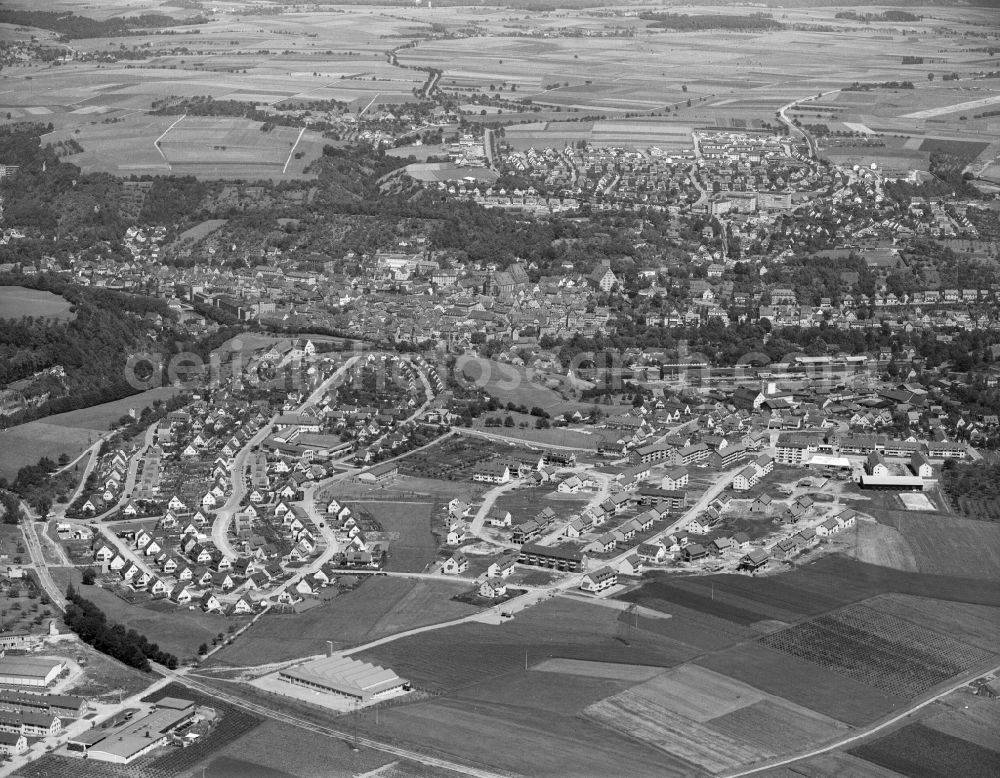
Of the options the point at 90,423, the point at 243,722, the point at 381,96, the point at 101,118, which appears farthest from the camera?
the point at 381,96

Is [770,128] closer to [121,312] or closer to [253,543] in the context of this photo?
[121,312]

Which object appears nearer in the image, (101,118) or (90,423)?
(90,423)

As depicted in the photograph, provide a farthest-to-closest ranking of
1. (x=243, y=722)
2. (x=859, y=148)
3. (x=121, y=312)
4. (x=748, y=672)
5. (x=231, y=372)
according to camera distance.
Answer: (x=859, y=148)
(x=121, y=312)
(x=231, y=372)
(x=748, y=672)
(x=243, y=722)

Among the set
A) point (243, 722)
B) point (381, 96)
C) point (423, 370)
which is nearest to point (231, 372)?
point (423, 370)

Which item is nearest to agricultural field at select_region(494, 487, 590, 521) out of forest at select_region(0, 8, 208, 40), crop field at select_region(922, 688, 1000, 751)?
crop field at select_region(922, 688, 1000, 751)

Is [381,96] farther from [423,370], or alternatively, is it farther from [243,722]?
[243,722]

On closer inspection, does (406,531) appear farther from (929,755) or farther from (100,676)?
(929,755)

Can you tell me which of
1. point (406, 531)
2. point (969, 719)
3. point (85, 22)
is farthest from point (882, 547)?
point (85, 22)
